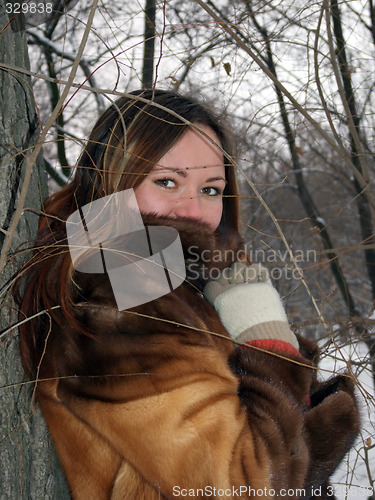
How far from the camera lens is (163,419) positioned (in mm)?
1249

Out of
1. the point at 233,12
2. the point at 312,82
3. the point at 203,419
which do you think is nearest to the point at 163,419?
the point at 203,419

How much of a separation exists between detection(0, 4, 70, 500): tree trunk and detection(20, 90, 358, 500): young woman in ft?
0.17

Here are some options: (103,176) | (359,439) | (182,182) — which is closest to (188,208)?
(182,182)

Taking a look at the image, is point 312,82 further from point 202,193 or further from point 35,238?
point 35,238

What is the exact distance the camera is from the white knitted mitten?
1667 millimetres

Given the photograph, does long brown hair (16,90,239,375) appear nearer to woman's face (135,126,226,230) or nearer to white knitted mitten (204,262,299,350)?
woman's face (135,126,226,230)

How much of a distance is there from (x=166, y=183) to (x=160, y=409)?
0.91m

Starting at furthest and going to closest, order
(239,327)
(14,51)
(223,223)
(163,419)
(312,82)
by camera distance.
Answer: (312,82)
(223,223)
(239,327)
(14,51)
(163,419)

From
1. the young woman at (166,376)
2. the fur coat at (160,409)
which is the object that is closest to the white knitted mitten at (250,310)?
the young woman at (166,376)

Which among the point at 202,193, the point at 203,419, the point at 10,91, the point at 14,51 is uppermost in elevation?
the point at 14,51

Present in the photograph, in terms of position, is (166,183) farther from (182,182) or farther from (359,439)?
(359,439)

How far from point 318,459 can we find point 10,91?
1.56 metres

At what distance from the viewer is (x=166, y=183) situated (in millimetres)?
1852

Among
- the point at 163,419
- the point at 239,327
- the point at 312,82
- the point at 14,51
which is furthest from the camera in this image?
the point at 312,82
